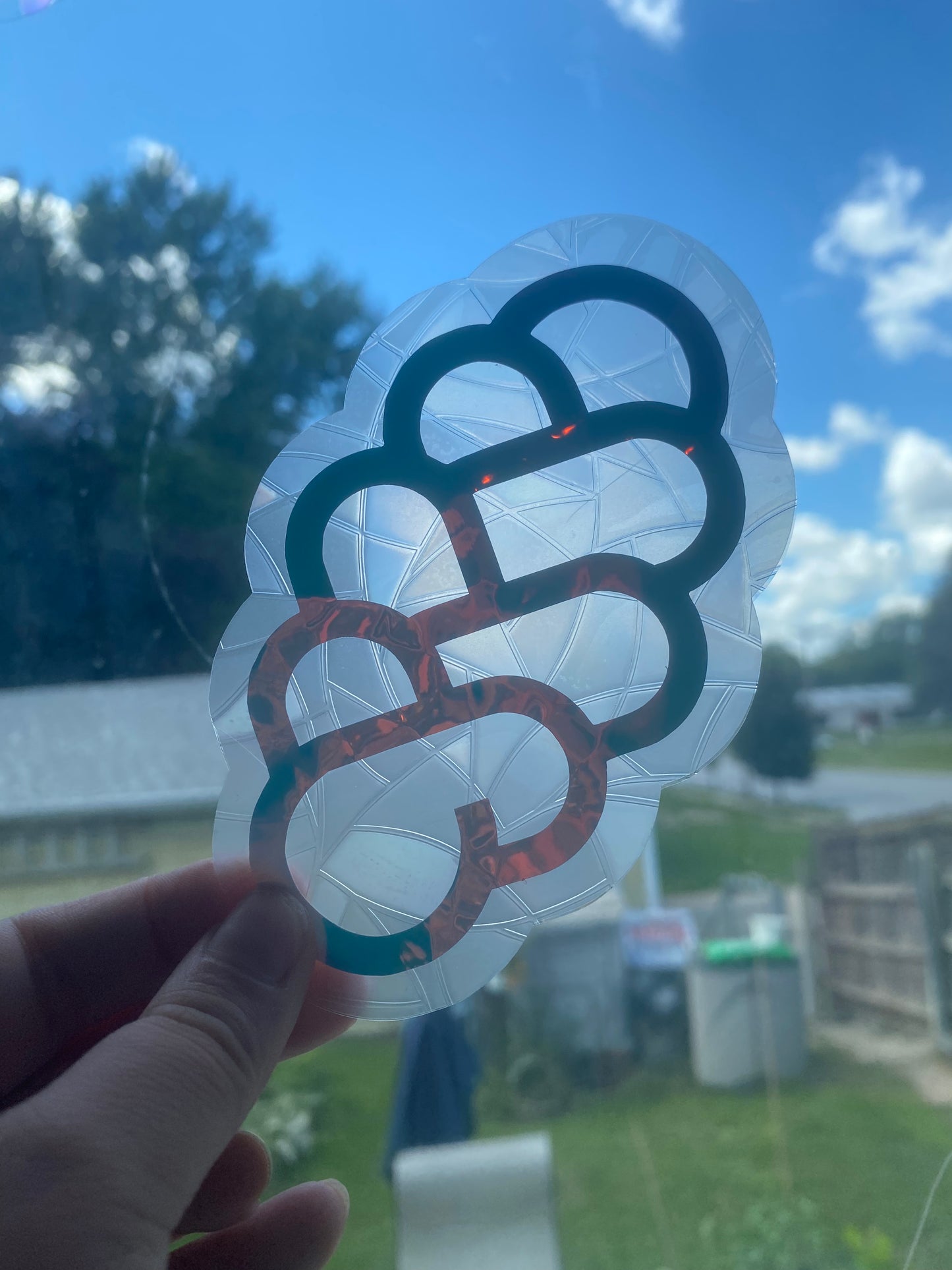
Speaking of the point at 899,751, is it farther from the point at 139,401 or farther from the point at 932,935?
the point at 139,401

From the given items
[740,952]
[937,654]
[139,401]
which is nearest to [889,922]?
[740,952]

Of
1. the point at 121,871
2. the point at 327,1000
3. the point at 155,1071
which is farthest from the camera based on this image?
the point at 121,871

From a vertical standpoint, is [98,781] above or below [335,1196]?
above

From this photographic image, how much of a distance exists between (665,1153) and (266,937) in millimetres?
978

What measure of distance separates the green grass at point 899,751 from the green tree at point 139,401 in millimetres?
→ 793

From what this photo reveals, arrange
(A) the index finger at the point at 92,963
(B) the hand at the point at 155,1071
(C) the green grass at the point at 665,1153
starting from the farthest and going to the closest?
1. (C) the green grass at the point at 665,1153
2. (A) the index finger at the point at 92,963
3. (B) the hand at the point at 155,1071

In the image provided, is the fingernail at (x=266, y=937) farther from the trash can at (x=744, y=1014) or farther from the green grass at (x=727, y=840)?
the trash can at (x=744, y=1014)

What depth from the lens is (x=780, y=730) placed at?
110cm

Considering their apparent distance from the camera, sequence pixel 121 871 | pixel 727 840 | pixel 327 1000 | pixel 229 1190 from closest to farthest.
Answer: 1. pixel 327 1000
2. pixel 229 1190
3. pixel 121 871
4. pixel 727 840

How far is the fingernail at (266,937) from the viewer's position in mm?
536

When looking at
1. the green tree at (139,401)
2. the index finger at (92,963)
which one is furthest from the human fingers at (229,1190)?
the green tree at (139,401)

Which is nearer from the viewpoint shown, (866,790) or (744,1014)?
(866,790)

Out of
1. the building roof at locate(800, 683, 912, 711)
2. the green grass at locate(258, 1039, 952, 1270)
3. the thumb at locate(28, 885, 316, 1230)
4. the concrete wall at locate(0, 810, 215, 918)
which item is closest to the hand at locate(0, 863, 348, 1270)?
the thumb at locate(28, 885, 316, 1230)

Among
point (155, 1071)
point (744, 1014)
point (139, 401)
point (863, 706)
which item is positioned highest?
point (139, 401)
